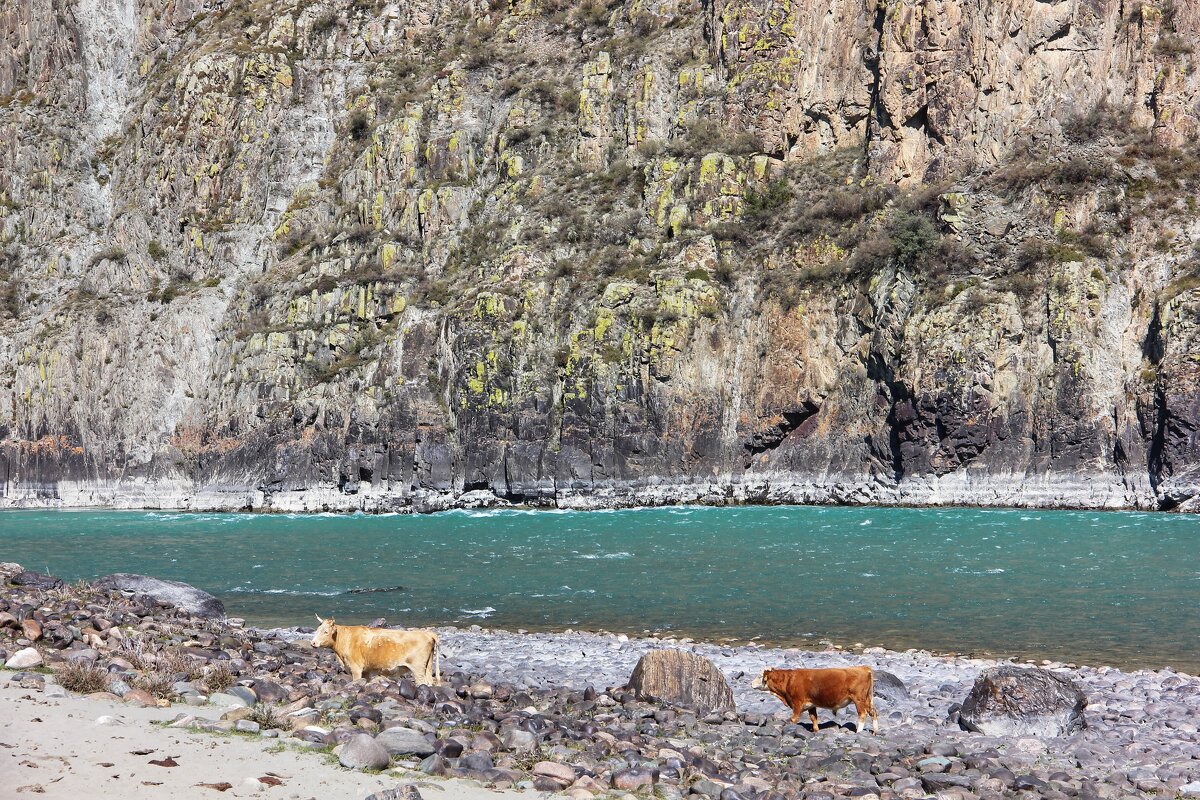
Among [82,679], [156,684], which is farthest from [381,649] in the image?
[82,679]

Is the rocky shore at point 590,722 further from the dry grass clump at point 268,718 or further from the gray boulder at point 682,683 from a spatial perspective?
the gray boulder at point 682,683

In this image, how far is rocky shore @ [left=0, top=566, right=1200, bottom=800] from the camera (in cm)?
1028

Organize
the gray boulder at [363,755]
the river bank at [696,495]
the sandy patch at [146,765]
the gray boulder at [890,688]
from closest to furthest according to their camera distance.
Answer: the sandy patch at [146,765], the gray boulder at [363,755], the gray boulder at [890,688], the river bank at [696,495]

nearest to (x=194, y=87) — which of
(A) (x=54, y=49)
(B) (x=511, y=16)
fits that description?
(A) (x=54, y=49)

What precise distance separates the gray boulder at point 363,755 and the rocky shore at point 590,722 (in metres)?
0.02

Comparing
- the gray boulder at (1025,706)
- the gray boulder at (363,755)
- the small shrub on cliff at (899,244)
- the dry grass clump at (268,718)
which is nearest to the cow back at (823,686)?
the gray boulder at (1025,706)

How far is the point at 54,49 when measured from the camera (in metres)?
122

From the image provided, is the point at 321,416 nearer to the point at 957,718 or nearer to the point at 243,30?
the point at 243,30

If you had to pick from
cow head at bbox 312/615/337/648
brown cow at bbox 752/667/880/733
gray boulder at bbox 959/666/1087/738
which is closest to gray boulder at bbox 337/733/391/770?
cow head at bbox 312/615/337/648

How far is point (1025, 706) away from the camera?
1390 centimetres

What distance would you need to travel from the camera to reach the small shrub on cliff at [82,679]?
1157cm

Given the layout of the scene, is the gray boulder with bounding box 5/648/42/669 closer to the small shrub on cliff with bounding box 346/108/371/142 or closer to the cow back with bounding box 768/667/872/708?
the cow back with bounding box 768/667/872/708

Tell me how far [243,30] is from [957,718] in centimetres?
12213

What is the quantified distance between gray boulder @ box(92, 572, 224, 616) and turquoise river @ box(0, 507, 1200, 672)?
2.54 meters
